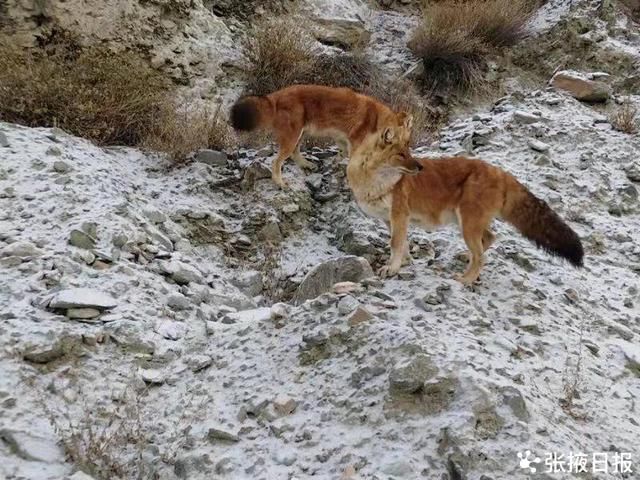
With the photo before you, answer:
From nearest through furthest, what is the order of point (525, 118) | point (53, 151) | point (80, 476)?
1. point (80, 476)
2. point (53, 151)
3. point (525, 118)

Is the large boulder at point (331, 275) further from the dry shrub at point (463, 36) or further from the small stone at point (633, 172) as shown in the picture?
the dry shrub at point (463, 36)

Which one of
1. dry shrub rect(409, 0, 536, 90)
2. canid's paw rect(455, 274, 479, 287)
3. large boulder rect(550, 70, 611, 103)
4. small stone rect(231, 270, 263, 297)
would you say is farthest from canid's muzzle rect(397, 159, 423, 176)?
dry shrub rect(409, 0, 536, 90)

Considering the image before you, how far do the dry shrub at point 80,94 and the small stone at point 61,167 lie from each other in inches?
42.8

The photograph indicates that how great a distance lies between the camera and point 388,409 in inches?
127

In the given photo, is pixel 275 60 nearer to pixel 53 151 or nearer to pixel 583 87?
pixel 53 151

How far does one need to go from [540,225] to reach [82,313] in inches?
117

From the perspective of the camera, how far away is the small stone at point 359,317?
12.4ft

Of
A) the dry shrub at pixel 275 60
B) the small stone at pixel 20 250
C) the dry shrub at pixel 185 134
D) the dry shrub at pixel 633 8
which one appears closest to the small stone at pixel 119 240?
the small stone at pixel 20 250

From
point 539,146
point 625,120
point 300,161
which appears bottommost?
point 300,161

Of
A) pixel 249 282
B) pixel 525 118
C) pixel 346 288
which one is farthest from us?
pixel 525 118

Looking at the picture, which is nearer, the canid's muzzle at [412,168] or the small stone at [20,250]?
the small stone at [20,250]

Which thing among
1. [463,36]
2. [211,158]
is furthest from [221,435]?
[463,36]

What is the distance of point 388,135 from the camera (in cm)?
464

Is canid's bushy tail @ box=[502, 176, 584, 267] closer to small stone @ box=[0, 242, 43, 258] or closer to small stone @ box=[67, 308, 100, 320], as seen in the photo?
small stone @ box=[67, 308, 100, 320]
